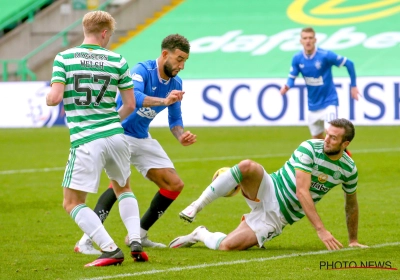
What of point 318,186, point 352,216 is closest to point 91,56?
point 318,186

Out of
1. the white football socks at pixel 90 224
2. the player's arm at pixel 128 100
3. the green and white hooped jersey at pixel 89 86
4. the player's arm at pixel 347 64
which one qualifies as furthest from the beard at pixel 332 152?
the player's arm at pixel 347 64

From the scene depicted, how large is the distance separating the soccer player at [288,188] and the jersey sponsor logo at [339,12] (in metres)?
22.0

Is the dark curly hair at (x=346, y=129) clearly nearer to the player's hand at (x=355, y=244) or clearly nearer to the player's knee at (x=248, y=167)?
the player's knee at (x=248, y=167)

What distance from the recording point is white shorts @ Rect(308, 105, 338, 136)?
1381 centimetres

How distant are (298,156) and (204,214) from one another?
2.91m

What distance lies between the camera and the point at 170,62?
738cm

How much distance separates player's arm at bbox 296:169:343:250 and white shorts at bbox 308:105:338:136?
22.5 ft

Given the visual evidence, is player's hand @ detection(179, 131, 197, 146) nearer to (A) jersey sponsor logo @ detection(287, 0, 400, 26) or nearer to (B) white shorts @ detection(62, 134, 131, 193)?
(B) white shorts @ detection(62, 134, 131, 193)

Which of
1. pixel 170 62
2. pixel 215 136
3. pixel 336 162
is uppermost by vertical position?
pixel 170 62

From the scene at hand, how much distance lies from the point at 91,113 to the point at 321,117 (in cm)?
802

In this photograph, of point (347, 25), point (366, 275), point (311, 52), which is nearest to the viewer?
point (366, 275)

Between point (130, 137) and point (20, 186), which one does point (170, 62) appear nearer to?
point (130, 137)

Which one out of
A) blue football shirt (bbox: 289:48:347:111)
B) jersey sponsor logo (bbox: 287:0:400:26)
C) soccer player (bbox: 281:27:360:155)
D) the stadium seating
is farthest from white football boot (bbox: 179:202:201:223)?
the stadium seating

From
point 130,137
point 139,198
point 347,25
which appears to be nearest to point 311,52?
point 139,198
